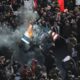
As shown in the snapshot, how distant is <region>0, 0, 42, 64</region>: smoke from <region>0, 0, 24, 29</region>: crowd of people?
0.39ft

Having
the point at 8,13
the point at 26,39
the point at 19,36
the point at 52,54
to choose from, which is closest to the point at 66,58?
the point at 52,54

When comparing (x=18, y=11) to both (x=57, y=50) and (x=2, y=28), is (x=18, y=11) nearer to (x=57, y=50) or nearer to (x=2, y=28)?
(x=2, y=28)

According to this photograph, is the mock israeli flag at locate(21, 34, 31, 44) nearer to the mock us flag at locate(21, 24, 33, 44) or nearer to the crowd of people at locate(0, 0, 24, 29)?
the mock us flag at locate(21, 24, 33, 44)

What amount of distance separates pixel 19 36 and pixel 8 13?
2.35 ft

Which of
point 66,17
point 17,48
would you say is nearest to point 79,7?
point 66,17

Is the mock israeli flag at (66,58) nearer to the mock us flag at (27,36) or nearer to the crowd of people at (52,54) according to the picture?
the crowd of people at (52,54)

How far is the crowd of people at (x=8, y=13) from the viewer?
1190cm

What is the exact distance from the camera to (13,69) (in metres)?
11.2

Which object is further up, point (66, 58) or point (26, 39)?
point (26, 39)

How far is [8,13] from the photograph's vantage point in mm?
11977

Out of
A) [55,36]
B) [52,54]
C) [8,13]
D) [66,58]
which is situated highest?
[8,13]

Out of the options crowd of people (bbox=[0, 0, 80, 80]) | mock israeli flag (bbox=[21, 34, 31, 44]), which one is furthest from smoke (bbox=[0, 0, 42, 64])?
crowd of people (bbox=[0, 0, 80, 80])

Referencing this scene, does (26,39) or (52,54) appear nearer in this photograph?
(52,54)

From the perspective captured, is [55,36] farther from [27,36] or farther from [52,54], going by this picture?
[27,36]
